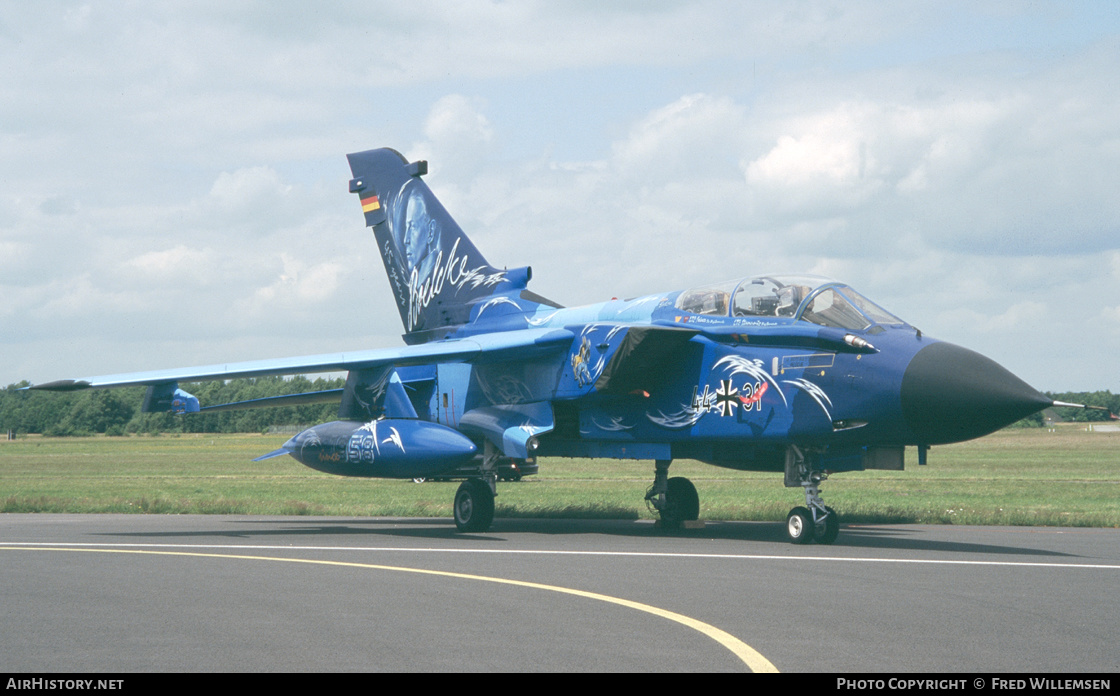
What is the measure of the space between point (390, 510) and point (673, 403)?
352 inches

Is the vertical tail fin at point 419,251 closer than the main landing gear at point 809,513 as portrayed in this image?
No

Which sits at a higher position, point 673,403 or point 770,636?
point 673,403

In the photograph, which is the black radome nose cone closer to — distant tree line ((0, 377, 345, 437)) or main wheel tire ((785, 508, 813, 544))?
main wheel tire ((785, 508, 813, 544))

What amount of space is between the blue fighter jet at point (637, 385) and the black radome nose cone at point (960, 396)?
0.06ft

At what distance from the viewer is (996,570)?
10.8 meters

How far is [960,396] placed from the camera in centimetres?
1220

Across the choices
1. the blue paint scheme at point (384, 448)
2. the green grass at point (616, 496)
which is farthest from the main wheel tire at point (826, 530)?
the blue paint scheme at point (384, 448)

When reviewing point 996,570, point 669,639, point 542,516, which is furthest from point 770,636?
point 542,516

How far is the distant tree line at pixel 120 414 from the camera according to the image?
142m

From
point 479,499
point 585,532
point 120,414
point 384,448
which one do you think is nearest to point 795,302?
point 585,532

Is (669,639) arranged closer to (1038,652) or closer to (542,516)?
(1038,652)

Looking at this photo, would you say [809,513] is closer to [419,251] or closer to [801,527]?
[801,527]

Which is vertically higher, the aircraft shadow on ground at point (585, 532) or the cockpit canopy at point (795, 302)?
the cockpit canopy at point (795, 302)

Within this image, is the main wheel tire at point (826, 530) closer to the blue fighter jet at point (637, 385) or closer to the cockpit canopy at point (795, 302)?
the blue fighter jet at point (637, 385)
